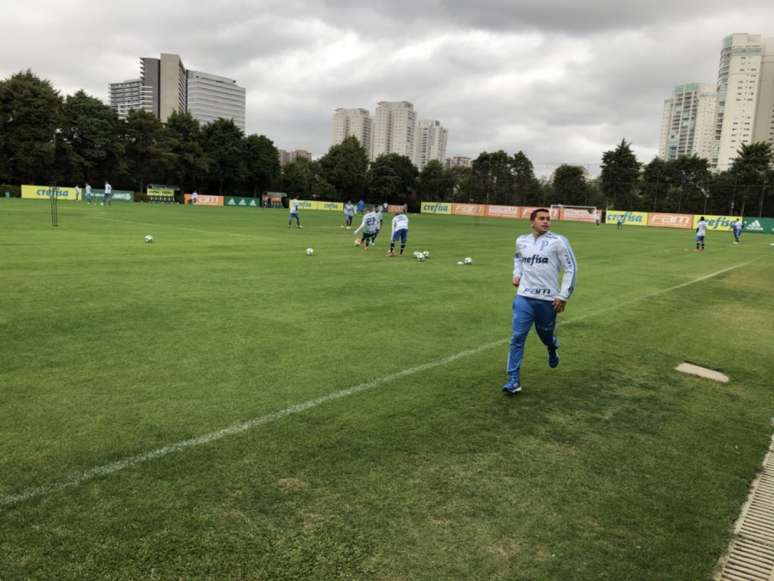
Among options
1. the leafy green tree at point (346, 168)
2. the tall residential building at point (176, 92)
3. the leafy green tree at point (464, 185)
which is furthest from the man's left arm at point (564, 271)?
the tall residential building at point (176, 92)

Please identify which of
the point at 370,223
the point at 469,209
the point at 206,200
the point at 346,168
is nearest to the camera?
the point at 370,223

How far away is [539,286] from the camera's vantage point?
251 inches

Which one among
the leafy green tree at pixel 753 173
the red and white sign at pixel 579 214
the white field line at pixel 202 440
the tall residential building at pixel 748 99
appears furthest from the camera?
the tall residential building at pixel 748 99

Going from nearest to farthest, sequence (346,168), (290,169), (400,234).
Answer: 1. (400,234)
2. (346,168)
3. (290,169)

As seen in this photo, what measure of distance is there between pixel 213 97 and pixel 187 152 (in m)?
85.6

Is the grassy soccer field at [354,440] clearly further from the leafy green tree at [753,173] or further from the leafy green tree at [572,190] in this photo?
the leafy green tree at [572,190]

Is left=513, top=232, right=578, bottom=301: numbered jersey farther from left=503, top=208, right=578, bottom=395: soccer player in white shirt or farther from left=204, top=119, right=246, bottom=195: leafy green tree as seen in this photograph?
left=204, top=119, right=246, bottom=195: leafy green tree

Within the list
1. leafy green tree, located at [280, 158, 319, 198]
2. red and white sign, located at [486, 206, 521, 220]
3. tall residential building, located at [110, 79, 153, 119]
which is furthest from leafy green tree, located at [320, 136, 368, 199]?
tall residential building, located at [110, 79, 153, 119]

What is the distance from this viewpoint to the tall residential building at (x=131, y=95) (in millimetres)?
146875

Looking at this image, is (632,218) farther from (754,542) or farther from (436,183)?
(754,542)

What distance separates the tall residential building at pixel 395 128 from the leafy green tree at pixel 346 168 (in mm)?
65681

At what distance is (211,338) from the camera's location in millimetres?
7973

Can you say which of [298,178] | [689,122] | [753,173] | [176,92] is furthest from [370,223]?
[689,122]

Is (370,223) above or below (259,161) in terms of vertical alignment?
below
